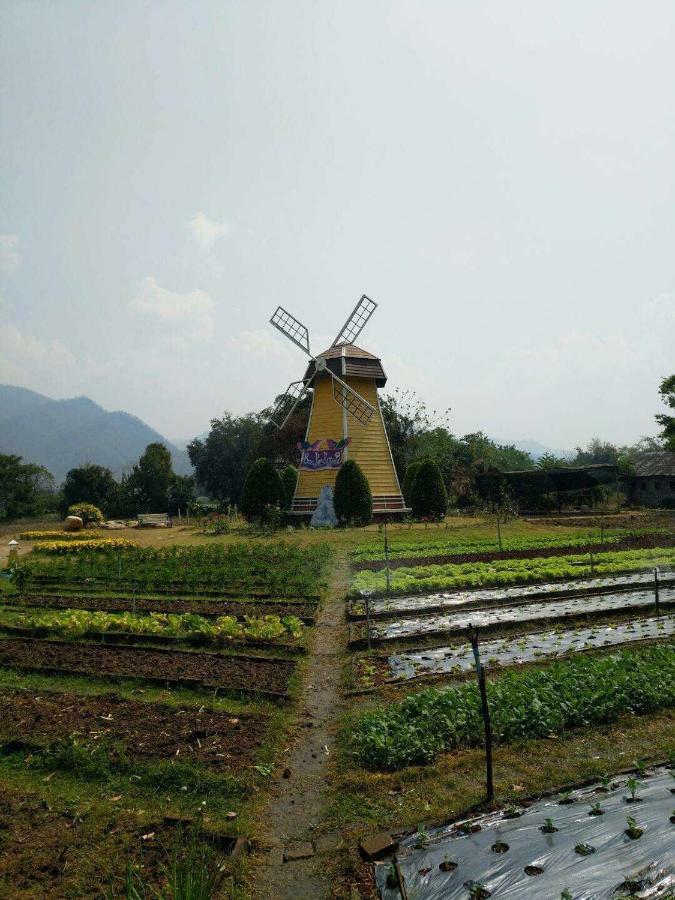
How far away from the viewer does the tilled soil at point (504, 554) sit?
16.0 metres

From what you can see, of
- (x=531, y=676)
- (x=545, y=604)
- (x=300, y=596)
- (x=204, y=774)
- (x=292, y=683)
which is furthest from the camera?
(x=300, y=596)

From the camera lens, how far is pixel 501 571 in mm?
14102

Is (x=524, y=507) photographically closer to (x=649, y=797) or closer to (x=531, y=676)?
(x=531, y=676)

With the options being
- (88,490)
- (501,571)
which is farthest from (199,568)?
(88,490)

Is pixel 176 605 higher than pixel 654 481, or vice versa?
pixel 654 481

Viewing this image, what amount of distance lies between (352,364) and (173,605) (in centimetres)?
1836

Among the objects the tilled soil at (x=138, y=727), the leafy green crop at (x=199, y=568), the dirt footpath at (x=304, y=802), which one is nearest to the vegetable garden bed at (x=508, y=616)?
the dirt footpath at (x=304, y=802)

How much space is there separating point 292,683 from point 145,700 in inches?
66.6

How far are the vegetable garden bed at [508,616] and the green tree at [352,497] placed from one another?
13.6 metres

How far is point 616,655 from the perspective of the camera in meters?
7.97

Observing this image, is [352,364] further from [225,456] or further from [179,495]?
[225,456]

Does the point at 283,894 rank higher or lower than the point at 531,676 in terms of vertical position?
lower

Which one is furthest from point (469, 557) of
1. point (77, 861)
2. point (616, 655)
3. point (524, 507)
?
point (524, 507)

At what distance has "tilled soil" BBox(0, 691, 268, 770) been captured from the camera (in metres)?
5.45
